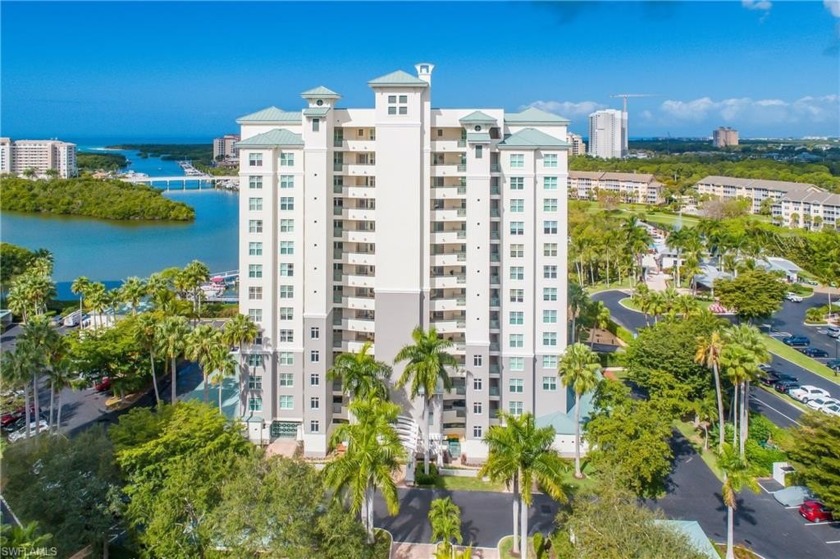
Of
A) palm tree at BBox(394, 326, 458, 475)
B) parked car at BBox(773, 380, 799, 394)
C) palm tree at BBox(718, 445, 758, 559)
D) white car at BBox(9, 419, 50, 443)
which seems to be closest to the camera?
palm tree at BBox(718, 445, 758, 559)

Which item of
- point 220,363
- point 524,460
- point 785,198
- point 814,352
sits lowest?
point 814,352

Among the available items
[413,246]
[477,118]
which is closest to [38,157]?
[413,246]

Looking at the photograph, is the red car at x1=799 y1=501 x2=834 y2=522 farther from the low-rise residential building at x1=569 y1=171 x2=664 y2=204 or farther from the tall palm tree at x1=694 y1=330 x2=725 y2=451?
the low-rise residential building at x1=569 y1=171 x2=664 y2=204

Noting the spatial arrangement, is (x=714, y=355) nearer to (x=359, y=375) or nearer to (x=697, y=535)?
(x=697, y=535)

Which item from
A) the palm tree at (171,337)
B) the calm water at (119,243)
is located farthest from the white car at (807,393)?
the calm water at (119,243)

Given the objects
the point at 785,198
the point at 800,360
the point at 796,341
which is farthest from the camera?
the point at 785,198

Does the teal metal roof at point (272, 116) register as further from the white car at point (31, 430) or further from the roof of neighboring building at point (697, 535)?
the roof of neighboring building at point (697, 535)

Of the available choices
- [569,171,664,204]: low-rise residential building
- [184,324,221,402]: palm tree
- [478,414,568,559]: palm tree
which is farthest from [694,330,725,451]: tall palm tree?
[569,171,664,204]: low-rise residential building
